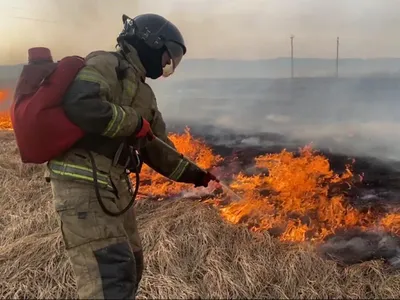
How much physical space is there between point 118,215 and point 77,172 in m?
0.40

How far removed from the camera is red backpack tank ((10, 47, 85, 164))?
2.71 metres

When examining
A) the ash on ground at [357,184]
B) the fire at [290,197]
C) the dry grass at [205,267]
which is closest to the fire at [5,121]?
the ash on ground at [357,184]

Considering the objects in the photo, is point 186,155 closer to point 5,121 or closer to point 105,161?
point 105,161

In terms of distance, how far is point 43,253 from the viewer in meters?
4.66

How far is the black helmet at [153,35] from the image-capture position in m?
3.34

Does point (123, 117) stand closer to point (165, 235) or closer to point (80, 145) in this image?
point (80, 145)

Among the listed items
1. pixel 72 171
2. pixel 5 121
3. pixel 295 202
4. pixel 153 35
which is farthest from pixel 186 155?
pixel 5 121

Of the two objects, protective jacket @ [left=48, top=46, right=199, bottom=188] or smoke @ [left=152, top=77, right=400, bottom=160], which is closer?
protective jacket @ [left=48, top=46, right=199, bottom=188]

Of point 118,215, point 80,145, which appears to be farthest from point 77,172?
point 118,215

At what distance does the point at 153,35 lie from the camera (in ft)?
11.0

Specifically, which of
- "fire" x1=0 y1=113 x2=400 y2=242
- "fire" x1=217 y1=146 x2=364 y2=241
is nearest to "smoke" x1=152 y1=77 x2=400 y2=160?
"fire" x1=0 y1=113 x2=400 y2=242

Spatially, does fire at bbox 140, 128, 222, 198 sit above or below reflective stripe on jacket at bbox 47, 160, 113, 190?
below

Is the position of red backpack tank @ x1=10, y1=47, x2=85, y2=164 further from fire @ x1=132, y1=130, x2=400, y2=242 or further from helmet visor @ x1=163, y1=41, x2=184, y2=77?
fire @ x1=132, y1=130, x2=400, y2=242

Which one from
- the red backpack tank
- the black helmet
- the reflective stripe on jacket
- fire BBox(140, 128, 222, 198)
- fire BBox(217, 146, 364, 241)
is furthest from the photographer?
fire BBox(140, 128, 222, 198)
